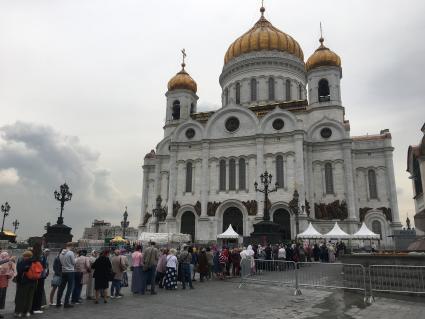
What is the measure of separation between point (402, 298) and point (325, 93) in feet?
111

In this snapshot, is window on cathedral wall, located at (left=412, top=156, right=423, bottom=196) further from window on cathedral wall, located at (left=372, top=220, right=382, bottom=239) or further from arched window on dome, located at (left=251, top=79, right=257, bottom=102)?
arched window on dome, located at (left=251, top=79, right=257, bottom=102)

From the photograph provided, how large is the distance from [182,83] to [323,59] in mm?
17368

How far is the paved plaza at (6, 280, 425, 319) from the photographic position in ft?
27.4

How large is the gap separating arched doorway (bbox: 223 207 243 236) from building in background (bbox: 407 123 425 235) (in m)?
21.3

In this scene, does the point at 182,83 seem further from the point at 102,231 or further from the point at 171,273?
the point at 102,231

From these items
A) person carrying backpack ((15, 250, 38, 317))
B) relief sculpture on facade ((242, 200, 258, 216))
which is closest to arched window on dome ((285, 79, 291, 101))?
relief sculpture on facade ((242, 200, 258, 216))

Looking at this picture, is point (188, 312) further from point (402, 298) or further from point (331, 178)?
point (331, 178)

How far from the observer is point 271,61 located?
44594 mm

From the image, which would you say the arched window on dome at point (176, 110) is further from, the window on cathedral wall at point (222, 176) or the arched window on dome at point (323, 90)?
the arched window on dome at point (323, 90)

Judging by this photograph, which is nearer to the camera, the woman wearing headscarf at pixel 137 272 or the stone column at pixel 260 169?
the woman wearing headscarf at pixel 137 272

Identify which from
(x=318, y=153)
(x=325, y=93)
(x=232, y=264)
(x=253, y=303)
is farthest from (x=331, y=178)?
(x=253, y=303)

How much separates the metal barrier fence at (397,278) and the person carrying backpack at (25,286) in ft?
27.7

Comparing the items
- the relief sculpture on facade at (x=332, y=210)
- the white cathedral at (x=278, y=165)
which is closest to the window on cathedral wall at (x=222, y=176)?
the white cathedral at (x=278, y=165)

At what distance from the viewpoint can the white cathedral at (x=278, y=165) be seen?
3591 centimetres
